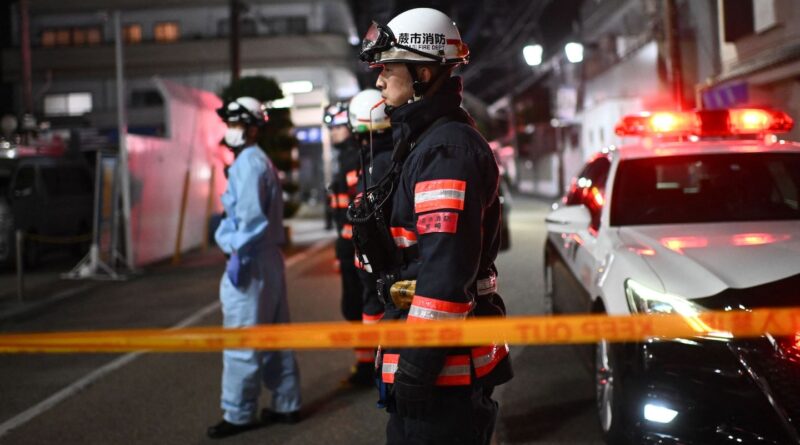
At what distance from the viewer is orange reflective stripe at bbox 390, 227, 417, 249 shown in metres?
2.66

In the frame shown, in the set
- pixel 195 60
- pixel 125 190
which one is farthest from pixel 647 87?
pixel 195 60

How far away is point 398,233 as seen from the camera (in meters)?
2.69

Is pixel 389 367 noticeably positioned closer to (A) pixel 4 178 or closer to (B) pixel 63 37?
(A) pixel 4 178

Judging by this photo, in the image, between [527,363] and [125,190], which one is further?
[125,190]

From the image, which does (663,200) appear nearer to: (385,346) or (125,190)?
(385,346)

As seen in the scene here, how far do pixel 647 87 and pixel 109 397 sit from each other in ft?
76.4

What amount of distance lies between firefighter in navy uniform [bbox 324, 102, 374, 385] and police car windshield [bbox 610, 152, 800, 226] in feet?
6.44

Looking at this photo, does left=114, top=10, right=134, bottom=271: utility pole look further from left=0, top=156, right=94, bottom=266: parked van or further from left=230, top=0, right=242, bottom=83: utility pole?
left=230, top=0, right=242, bottom=83: utility pole

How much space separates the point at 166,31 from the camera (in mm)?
38906

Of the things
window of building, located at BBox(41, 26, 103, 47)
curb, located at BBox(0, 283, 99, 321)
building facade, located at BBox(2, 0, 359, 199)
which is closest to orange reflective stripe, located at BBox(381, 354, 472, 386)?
curb, located at BBox(0, 283, 99, 321)

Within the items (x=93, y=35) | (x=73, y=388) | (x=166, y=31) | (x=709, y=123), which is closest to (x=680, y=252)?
(x=709, y=123)

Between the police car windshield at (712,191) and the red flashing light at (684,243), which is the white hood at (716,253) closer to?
the red flashing light at (684,243)

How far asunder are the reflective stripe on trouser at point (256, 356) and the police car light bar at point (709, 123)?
265cm

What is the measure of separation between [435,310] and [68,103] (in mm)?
40984
